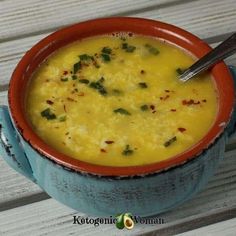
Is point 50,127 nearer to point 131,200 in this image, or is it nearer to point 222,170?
point 131,200

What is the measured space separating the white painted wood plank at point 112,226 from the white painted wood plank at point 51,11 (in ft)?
1.51

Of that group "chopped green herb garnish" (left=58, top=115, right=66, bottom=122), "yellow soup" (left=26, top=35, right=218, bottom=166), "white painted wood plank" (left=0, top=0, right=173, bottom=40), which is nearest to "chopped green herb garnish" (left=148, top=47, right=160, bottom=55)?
"yellow soup" (left=26, top=35, right=218, bottom=166)

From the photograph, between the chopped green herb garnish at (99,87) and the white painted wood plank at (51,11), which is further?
the white painted wood plank at (51,11)

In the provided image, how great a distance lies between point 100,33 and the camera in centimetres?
105

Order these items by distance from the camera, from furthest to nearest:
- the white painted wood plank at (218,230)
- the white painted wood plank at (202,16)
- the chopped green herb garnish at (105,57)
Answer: the white painted wood plank at (202,16) < the chopped green herb garnish at (105,57) < the white painted wood plank at (218,230)

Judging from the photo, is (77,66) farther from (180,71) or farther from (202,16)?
(202,16)

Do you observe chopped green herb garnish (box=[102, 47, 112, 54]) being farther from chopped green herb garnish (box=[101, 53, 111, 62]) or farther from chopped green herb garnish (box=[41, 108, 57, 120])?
chopped green herb garnish (box=[41, 108, 57, 120])

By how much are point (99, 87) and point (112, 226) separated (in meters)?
0.21

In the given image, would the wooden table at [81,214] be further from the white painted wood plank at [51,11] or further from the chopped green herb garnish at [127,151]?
the chopped green herb garnish at [127,151]

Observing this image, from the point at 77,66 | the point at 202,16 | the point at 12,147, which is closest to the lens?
the point at 12,147

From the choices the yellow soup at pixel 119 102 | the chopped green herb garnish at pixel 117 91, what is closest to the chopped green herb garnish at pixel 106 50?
the yellow soup at pixel 119 102

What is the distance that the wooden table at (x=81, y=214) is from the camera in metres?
0.93

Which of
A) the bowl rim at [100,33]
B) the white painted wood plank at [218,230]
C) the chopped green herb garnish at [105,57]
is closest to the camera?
the bowl rim at [100,33]

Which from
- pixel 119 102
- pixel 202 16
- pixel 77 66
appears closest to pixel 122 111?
pixel 119 102
